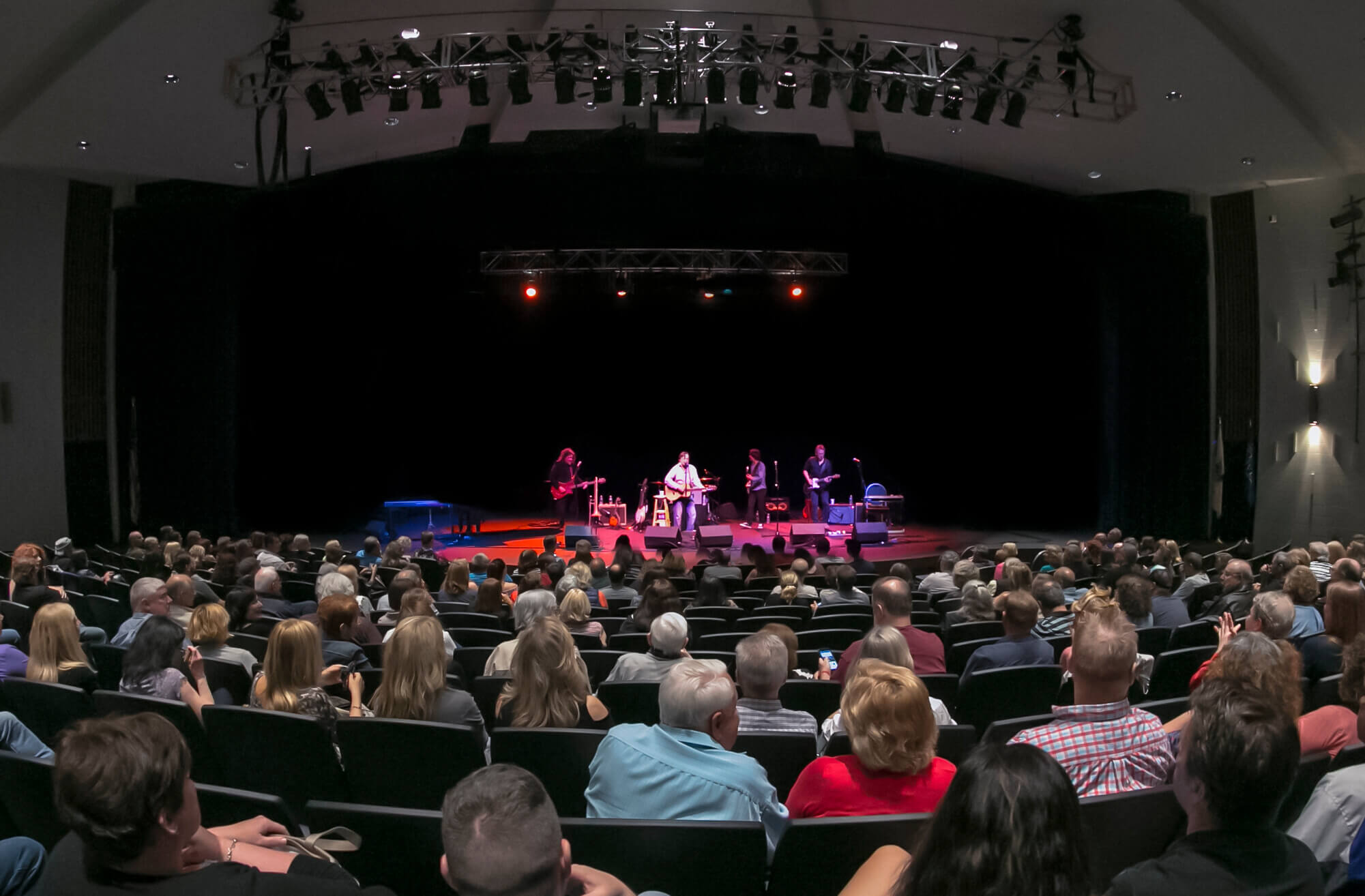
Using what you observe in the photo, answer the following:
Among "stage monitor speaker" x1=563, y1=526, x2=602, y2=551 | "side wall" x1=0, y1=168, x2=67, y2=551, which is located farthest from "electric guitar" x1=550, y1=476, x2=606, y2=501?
"side wall" x1=0, y1=168, x2=67, y2=551

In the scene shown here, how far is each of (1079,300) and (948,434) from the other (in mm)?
3408

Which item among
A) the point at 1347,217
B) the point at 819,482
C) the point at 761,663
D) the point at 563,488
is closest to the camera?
the point at 761,663

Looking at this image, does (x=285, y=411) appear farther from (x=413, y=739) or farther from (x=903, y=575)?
(x=413, y=739)

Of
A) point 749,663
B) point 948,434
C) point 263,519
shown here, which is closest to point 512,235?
point 263,519

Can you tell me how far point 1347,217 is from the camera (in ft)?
43.1

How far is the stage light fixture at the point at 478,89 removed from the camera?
10.7m

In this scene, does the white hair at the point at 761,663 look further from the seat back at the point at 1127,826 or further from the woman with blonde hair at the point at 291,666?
the woman with blonde hair at the point at 291,666

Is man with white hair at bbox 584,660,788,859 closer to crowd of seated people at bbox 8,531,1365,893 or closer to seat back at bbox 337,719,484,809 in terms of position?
crowd of seated people at bbox 8,531,1365,893

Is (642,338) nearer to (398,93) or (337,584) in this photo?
(398,93)

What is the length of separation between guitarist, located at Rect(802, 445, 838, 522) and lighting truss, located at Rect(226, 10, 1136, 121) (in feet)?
24.2

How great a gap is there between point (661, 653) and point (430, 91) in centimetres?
836

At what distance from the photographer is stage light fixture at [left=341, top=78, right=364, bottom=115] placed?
1083 centimetres

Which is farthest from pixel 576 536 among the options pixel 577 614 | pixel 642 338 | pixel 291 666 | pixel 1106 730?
pixel 1106 730

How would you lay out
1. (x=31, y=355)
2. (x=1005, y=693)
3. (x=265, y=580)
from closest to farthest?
(x=1005, y=693), (x=265, y=580), (x=31, y=355)
